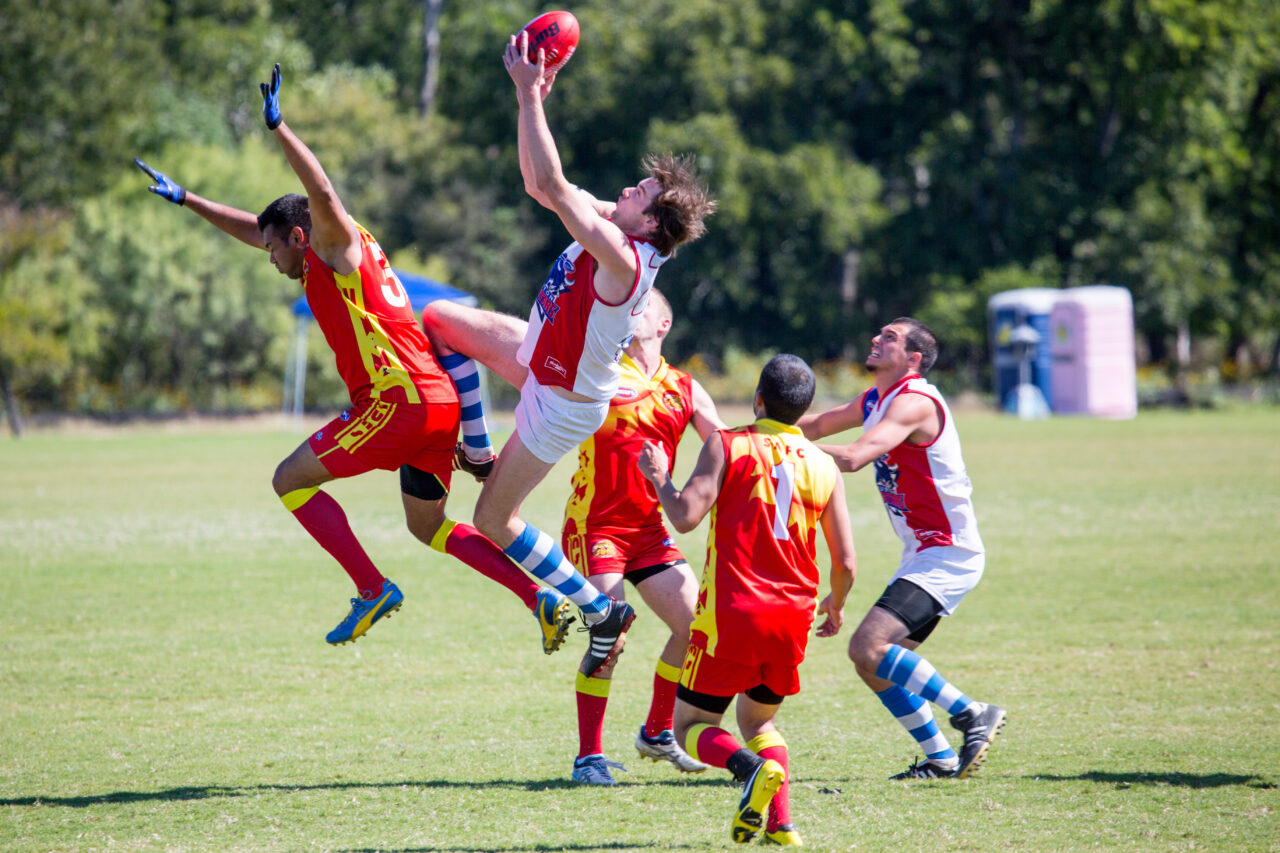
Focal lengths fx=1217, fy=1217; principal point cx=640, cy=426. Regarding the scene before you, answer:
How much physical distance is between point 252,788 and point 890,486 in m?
3.30

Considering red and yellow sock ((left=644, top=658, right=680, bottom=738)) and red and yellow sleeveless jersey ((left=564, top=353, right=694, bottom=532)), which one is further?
red and yellow sleeveless jersey ((left=564, top=353, right=694, bottom=532))

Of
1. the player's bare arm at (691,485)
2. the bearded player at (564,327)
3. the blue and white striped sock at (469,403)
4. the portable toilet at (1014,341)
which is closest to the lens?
the player's bare arm at (691,485)

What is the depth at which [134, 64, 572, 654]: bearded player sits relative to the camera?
18.2 ft

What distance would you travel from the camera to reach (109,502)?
17.8 metres

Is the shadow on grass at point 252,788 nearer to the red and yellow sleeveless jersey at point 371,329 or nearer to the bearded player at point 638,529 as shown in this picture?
the bearded player at point 638,529

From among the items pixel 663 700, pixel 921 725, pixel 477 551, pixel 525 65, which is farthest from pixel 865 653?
pixel 525 65

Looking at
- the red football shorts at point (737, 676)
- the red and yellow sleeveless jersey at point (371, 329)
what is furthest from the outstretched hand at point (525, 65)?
the red football shorts at point (737, 676)

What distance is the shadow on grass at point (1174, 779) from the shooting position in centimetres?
531

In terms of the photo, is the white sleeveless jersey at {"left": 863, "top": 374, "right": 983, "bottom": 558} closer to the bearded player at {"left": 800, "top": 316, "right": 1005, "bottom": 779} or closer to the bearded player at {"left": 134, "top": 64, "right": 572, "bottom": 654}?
the bearded player at {"left": 800, "top": 316, "right": 1005, "bottom": 779}

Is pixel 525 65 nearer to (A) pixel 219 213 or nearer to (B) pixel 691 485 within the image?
(B) pixel 691 485

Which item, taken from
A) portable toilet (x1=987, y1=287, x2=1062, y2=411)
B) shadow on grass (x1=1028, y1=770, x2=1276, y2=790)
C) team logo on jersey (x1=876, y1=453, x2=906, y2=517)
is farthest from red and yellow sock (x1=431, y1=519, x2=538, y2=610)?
portable toilet (x1=987, y1=287, x2=1062, y2=411)

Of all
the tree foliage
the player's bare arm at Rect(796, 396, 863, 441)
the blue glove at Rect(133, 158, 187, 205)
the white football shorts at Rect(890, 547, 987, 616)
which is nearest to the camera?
the white football shorts at Rect(890, 547, 987, 616)

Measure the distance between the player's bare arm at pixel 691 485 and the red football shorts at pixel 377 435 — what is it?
1.42 meters

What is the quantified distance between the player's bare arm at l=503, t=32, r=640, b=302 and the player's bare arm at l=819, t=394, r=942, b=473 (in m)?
1.24
